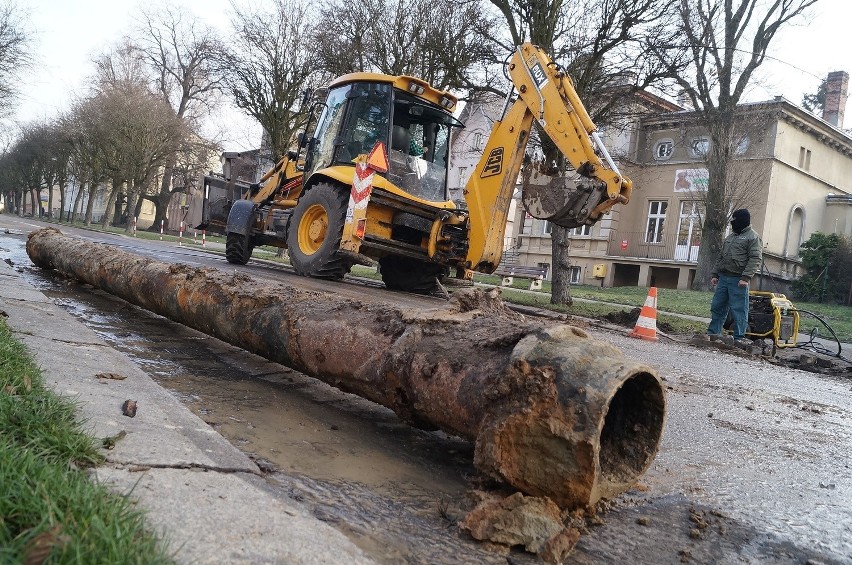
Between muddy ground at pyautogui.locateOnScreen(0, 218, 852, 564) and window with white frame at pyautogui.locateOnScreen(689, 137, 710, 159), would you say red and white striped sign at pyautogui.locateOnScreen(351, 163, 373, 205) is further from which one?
window with white frame at pyautogui.locateOnScreen(689, 137, 710, 159)

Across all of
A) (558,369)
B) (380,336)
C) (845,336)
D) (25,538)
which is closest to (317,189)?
(380,336)

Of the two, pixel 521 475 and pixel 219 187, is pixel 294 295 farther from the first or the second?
pixel 219 187

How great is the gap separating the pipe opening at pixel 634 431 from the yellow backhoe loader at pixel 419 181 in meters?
5.30

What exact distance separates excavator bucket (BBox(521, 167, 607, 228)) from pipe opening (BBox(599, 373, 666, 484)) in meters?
5.32

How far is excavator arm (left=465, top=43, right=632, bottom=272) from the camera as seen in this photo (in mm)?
7434

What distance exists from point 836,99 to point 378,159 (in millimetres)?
32751

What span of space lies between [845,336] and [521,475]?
12.5m

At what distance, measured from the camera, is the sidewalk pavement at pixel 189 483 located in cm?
143

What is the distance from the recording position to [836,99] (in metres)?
32.1

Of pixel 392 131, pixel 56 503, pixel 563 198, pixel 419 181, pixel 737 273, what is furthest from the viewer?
pixel 419 181

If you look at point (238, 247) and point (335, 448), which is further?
point (238, 247)

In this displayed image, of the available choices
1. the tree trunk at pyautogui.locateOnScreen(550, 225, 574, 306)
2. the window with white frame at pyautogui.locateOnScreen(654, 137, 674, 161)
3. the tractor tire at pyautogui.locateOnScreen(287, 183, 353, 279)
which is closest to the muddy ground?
the tractor tire at pyautogui.locateOnScreen(287, 183, 353, 279)

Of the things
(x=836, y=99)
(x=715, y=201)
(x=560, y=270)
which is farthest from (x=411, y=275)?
(x=836, y=99)

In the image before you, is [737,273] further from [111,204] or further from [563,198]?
[111,204]
